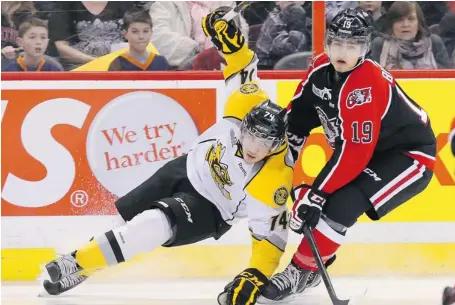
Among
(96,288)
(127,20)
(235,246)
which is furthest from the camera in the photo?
(127,20)

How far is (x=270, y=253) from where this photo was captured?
3.63 meters

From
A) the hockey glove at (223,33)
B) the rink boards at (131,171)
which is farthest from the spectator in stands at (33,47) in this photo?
the hockey glove at (223,33)

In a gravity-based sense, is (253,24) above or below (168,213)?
above

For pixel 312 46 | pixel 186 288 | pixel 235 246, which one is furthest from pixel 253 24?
pixel 186 288

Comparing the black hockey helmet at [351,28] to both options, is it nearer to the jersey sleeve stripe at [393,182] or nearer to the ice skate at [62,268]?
the jersey sleeve stripe at [393,182]

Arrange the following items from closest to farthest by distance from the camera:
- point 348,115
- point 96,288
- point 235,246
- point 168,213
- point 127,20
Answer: point 348,115 → point 168,213 → point 96,288 → point 235,246 → point 127,20

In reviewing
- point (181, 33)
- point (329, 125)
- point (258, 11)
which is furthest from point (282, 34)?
point (329, 125)

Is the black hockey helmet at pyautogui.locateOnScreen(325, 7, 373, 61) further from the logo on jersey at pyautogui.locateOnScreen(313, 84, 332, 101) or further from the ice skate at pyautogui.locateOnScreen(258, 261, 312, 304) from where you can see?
the ice skate at pyautogui.locateOnScreen(258, 261, 312, 304)

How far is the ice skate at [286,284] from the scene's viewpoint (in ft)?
11.9

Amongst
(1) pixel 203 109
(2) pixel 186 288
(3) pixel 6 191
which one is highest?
(1) pixel 203 109

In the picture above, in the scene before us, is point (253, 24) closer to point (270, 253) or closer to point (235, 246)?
point (235, 246)

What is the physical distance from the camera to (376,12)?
4.92 m

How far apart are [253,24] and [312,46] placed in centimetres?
33

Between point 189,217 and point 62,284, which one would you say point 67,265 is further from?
point 189,217
